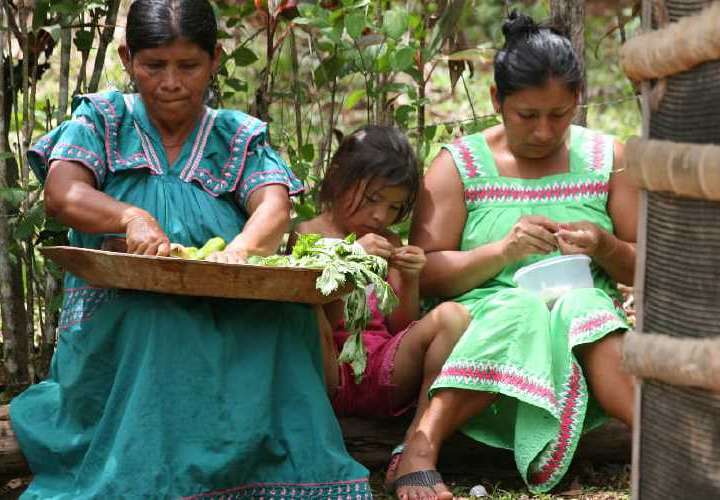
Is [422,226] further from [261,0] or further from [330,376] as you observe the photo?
[261,0]

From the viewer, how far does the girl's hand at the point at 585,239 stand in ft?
12.3

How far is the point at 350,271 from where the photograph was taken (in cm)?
329

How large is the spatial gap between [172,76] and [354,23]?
2.89 feet

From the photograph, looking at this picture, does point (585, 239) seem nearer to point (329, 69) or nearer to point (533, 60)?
point (533, 60)

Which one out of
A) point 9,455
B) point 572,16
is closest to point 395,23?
point 572,16

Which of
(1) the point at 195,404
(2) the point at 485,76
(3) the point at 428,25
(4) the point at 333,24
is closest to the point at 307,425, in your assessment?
(1) the point at 195,404

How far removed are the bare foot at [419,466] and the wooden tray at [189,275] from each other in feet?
2.24

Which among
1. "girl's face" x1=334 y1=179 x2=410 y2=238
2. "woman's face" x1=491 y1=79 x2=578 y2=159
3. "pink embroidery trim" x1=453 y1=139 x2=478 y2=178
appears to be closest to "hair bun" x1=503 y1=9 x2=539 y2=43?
"woman's face" x1=491 y1=79 x2=578 y2=159

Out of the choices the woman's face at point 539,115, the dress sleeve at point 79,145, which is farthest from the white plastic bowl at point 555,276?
the dress sleeve at point 79,145

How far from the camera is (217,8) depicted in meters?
4.57

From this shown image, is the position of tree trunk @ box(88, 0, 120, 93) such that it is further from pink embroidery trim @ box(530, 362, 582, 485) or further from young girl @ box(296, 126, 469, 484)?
pink embroidery trim @ box(530, 362, 582, 485)

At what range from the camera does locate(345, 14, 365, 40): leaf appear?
4.26m

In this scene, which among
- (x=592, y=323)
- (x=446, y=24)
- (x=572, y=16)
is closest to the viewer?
(x=592, y=323)

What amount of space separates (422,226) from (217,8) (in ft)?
3.95
